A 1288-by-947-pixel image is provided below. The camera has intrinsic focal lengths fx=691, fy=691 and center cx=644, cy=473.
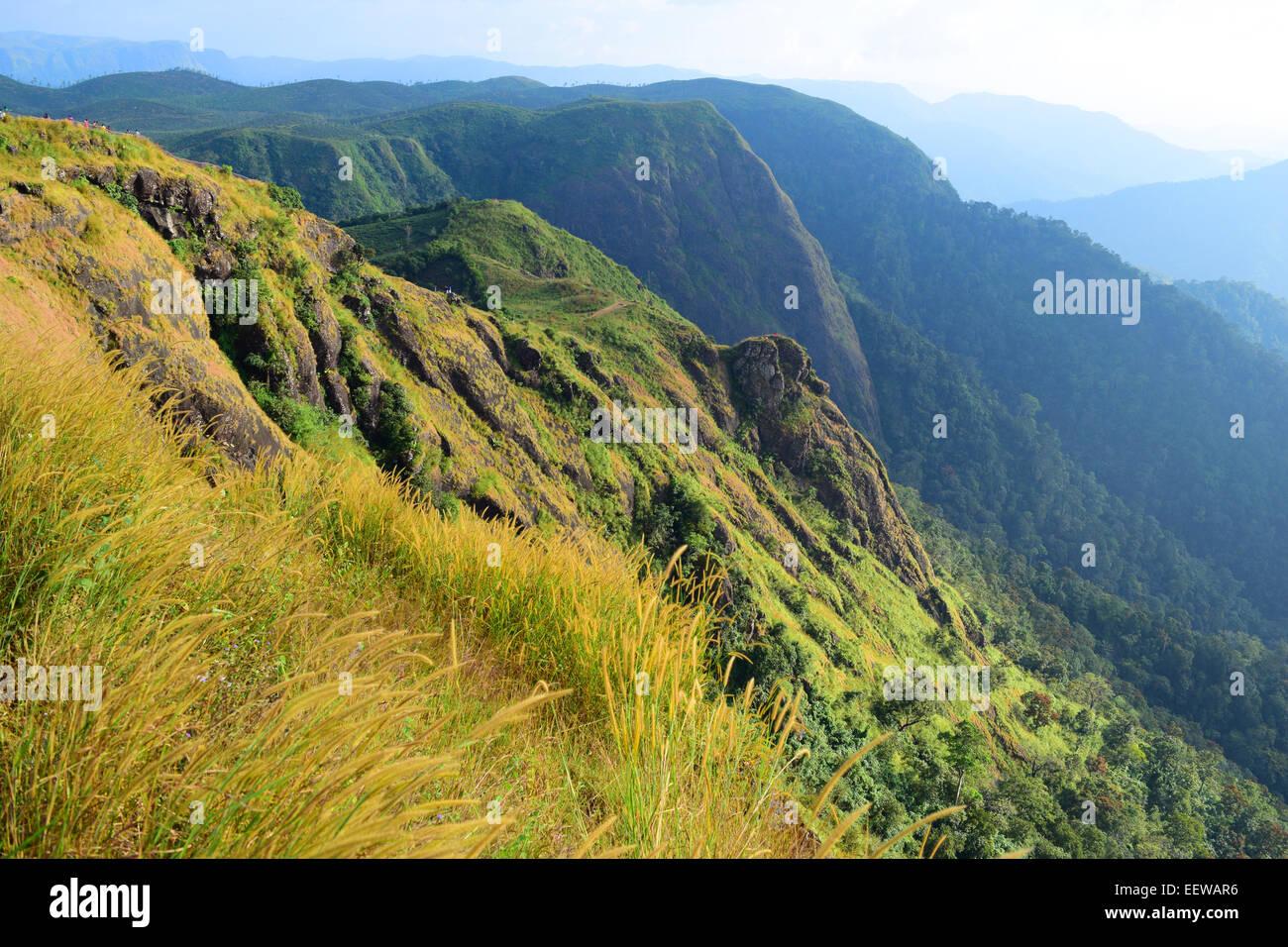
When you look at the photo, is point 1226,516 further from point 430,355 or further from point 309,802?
point 309,802

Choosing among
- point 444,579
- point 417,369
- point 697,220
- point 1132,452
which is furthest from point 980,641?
point 697,220

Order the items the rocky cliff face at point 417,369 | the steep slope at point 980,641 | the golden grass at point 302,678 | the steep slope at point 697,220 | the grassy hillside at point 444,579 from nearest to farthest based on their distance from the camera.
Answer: the golden grass at point 302,678 < the grassy hillside at point 444,579 < the rocky cliff face at point 417,369 < the steep slope at point 980,641 < the steep slope at point 697,220

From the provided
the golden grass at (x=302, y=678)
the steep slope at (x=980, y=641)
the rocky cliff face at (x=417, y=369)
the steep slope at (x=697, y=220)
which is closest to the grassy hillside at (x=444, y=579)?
the golden grass at (x=302, y=678)

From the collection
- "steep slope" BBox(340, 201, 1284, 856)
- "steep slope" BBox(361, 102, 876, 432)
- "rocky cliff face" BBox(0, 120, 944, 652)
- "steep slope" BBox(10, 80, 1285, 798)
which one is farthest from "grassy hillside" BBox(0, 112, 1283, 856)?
"steep slope" BBox(361, 102, 876, 432)

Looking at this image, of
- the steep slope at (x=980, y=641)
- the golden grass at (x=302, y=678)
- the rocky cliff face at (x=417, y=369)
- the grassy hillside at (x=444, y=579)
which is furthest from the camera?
the steep slope at (x=980, y=641)

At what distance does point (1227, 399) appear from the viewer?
163 m

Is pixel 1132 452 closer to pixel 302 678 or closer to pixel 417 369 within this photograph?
pixel 417 369

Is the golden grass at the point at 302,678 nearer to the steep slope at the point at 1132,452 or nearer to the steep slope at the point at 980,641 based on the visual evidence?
the steep slope at the point at 980,641

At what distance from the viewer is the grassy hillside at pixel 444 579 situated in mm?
2266

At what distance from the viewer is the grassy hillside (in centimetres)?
227

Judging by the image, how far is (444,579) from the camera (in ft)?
14.1
